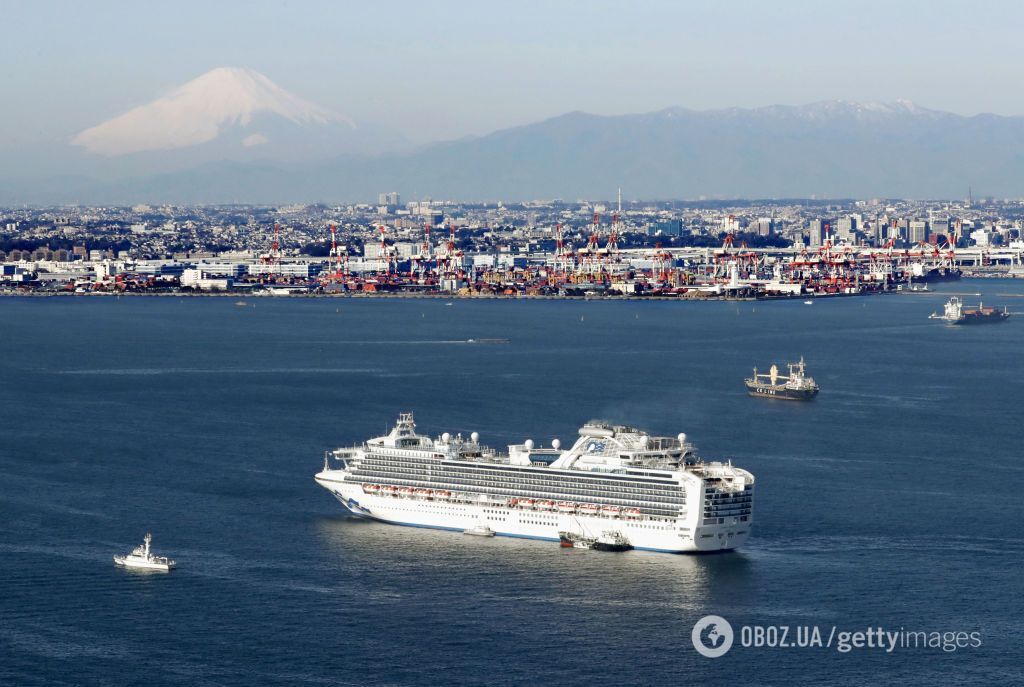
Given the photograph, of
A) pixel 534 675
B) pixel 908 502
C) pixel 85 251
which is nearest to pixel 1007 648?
pixel 534 675

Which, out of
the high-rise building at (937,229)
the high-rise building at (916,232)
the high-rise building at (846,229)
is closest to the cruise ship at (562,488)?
the high-rise building at (937,229)

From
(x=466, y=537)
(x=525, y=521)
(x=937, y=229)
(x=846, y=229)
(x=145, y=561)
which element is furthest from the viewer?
(x=937, y=229)

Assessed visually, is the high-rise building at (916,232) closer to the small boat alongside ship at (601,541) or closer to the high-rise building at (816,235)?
the high-rise building at (816,235)

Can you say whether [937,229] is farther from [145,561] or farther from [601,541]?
[145,561]

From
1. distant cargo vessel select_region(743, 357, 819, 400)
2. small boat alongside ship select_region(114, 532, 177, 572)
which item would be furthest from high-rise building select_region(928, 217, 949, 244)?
small boat alongside ship select_region(114, 532, 177, 572)

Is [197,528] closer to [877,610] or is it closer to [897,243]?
[877,610]

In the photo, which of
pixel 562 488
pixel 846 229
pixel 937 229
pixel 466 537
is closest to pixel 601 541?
pixel 562 488

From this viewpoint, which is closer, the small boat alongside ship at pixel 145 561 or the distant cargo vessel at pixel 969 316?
the small boat alongside ship at pixel 145 561
